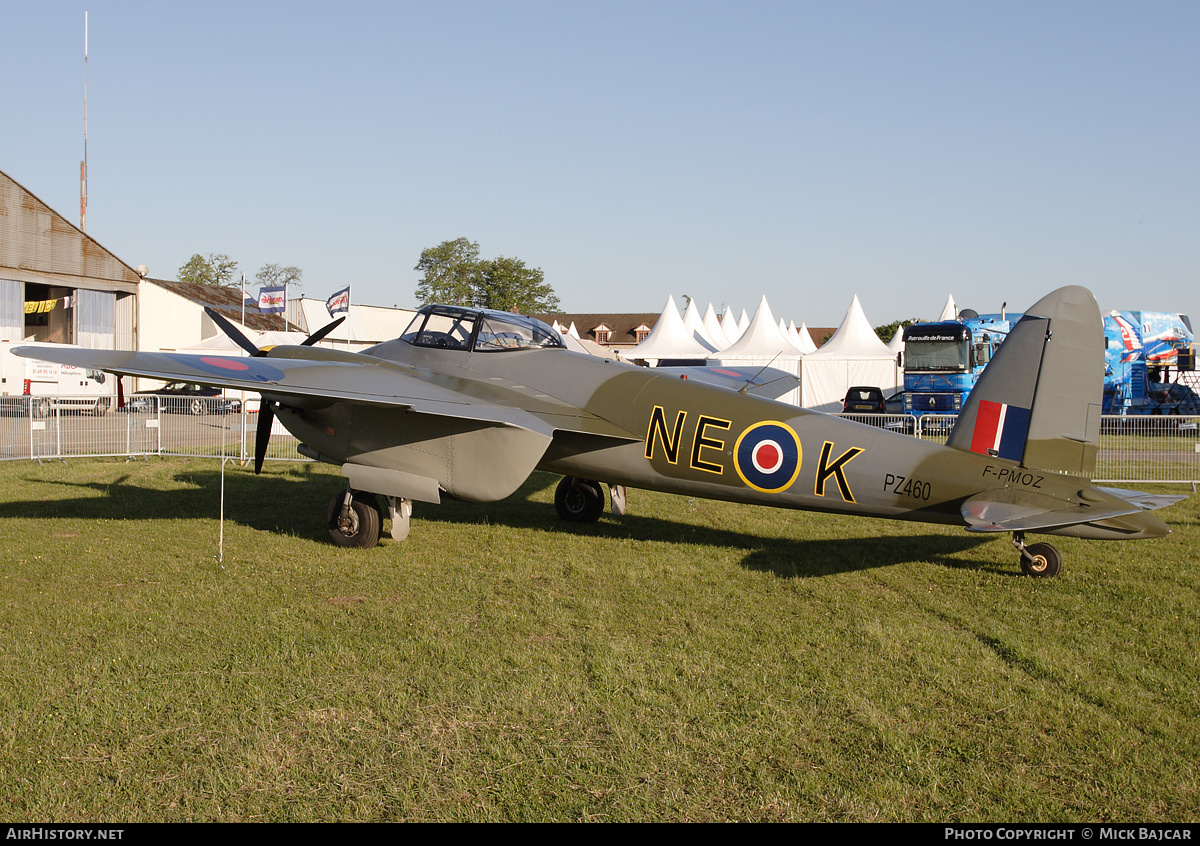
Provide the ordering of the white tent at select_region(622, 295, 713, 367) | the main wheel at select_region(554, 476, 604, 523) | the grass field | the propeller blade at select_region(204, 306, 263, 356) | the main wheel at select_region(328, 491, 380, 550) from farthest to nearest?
1. the white tent at select_region(622, 295, 713, 367)
2. the propeller blade at select_region(204, 306, 263, 356)
3. the main wheel at select_region(554, 476, 604, 523)
4. the main wheel at select_region(328, 491, 380, 550)
5. the grass field

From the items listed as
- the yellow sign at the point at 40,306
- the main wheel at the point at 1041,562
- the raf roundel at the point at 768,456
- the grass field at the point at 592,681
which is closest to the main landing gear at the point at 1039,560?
the main wheel at the point at 1041,562

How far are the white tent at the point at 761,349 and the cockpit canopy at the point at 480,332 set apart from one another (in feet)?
85.4

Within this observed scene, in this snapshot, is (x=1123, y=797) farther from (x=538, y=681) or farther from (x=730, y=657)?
(x=538, y=681)

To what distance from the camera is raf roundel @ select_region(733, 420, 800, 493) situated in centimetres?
872

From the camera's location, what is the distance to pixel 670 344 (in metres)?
43.0

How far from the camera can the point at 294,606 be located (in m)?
7.25

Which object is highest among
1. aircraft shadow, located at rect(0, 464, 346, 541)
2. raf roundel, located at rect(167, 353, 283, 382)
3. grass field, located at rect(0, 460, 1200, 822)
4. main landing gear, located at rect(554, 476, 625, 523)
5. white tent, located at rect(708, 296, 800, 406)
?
white tent, located at rect(708, 296, 800, 406)

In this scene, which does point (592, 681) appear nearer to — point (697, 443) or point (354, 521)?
point (697, 443)

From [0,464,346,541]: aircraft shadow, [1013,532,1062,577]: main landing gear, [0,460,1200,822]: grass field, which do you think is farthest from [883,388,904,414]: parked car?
[1013,532,1062,577]: main landing gear

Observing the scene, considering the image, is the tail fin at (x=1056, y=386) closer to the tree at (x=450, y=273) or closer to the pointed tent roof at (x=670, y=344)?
the pointed tent roof at (x=670, y=344)

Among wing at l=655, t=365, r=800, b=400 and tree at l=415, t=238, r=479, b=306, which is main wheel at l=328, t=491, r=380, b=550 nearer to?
wing at l=655, t=365, r=800, b=400

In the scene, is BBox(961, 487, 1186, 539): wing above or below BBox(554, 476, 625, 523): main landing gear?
above

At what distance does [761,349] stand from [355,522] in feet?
103

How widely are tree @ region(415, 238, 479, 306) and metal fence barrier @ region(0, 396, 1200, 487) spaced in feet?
219
